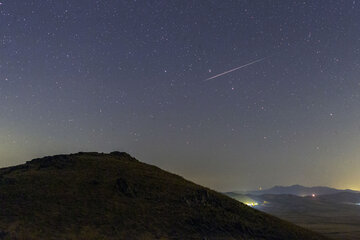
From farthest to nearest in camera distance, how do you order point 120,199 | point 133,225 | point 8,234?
point 120,199 < point 133,225 < point 8,234

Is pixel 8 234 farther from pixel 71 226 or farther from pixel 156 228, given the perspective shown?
pixel 156 228

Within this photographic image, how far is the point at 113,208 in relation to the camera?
27.3m

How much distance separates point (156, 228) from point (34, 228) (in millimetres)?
9878

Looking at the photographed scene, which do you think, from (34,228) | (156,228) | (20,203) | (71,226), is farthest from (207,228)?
(20,203)

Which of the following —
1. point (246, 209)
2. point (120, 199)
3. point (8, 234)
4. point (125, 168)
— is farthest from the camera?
point (125, 168)

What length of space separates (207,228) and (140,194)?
8809mm

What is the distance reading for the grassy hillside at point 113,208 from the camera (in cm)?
2292

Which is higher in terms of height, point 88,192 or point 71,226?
point 88,192

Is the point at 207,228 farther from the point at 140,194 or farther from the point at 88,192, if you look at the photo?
the point at 88,192

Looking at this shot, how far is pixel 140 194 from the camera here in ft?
104

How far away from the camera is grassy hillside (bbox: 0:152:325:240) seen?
2292 cm

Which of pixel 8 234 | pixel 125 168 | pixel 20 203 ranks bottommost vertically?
pixel 8 234

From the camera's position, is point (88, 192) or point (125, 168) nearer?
point (88, 192)

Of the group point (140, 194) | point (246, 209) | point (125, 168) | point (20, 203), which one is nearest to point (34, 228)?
point (20, 203)
